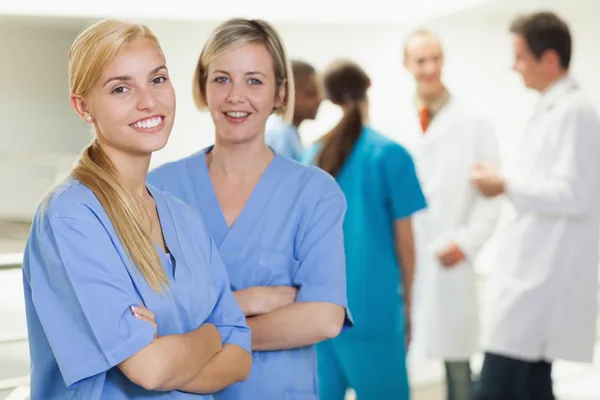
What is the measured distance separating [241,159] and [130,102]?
390 mm

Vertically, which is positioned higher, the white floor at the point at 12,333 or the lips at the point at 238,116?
the lips at the point at 238,116

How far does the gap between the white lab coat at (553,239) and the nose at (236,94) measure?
39.5 inches

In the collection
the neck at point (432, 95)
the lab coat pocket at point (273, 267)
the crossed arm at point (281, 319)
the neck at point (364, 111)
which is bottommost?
the crossed arm at point (281, 319)

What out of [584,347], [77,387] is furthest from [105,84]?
[584,347]

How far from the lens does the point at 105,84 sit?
106 centimetres

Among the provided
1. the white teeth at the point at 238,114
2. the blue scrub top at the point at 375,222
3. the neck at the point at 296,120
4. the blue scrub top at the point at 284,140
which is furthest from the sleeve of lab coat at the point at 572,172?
the white teeth at the point at 238,114

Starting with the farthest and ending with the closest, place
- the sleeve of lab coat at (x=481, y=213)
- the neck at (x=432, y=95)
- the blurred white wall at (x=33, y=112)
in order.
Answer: the neck at (x=432, y=95) → the sleeve of lab coat at (x=481, y=213) → the blurred white wall at (x=33, y=112)

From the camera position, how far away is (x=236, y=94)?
1.38 meters

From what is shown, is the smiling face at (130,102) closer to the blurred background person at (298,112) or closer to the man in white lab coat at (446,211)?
the blurred background person at (298,112)

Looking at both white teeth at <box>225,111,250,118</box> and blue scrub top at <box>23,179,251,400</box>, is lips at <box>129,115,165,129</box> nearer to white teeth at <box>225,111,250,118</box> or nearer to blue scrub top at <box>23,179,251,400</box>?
blue scrub top at <box>23,179,251,400</box>

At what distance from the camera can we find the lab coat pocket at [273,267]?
4.44ft

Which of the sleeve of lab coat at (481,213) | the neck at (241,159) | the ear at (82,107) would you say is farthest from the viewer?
the sleeve of lab coat at (481,213)

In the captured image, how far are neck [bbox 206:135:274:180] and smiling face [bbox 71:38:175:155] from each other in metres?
0.34

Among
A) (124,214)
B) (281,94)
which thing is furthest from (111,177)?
(281,94)
